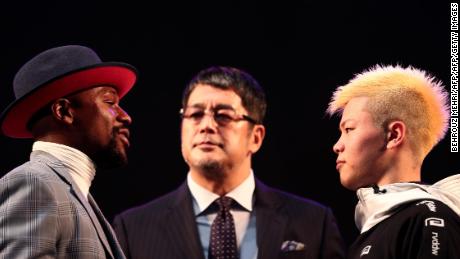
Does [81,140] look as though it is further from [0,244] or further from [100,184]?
[100,184]

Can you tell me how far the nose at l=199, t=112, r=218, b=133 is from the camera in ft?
12.1

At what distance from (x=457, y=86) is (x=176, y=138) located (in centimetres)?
160

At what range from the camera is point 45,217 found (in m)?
2.34

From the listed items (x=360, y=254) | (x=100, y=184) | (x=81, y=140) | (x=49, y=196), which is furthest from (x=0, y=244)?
(x=100, y=184)

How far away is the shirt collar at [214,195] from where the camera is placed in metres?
3.67

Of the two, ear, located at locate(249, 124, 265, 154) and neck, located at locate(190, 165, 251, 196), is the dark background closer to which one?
ear, located at locate(249, 124, 265, 154)

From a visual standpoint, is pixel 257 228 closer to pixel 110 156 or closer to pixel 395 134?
pixel 395 134

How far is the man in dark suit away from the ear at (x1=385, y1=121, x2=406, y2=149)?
31.6 inches

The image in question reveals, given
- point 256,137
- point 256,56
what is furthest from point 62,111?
point 256,56

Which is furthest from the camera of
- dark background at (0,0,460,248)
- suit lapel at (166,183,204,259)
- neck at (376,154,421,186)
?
dark background at (0,0,460,248)

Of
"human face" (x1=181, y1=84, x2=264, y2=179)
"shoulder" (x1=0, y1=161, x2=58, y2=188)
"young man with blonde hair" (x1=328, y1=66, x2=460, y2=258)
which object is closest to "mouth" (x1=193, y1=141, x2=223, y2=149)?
"human face" (x1=181, y1=84, x2=264, y2=179)

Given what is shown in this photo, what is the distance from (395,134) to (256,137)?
1139 millimetres

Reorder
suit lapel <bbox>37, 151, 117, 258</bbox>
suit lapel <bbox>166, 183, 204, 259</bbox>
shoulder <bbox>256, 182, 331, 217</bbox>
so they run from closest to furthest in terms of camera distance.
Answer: suit lapel <bbox>37, 151, 117, 258</bbox>, suit lapel <bbox>166, 183, 204, 259</bbox>, shoulder <bbox>256, 182, 331, 217</bbox>

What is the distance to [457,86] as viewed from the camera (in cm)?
420
